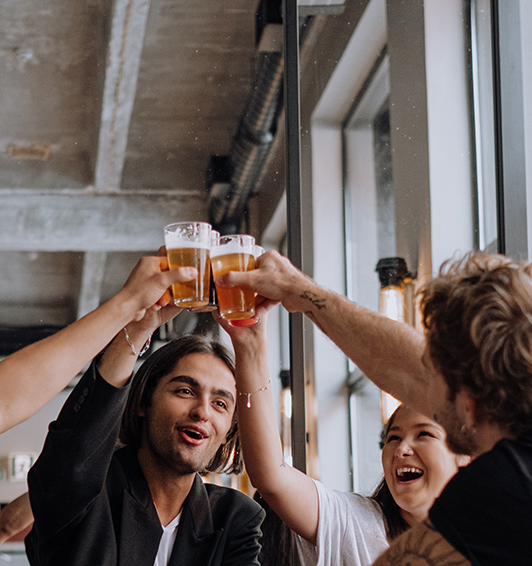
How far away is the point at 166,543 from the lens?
1641mm

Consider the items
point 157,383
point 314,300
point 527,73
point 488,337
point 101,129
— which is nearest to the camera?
point 488,337

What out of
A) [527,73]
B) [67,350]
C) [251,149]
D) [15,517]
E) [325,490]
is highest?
[527,73]

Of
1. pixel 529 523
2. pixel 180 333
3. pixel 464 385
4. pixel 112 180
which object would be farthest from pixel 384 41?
pixel 529 523

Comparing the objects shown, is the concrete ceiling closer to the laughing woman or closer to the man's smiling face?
the man's smiling face

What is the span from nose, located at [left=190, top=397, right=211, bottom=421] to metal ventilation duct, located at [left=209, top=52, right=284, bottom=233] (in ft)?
2.68

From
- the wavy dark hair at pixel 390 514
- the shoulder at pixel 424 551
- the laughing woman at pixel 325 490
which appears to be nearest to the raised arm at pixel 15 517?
the laughing woman at pixel 325 490

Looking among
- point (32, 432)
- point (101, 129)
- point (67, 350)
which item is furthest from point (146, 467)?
point (101, 129)

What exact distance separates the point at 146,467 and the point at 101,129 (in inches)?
55.2

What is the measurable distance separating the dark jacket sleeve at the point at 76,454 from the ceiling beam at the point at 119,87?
4.28 feet

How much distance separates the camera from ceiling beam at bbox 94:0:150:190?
262 cm

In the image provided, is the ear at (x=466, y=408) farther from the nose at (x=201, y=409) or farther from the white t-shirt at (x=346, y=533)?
the nose at (x=201, y=409)

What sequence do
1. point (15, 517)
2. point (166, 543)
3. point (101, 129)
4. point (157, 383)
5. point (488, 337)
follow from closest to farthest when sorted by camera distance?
point (488, 337)
point (166, 543)
point (157, 383)
point (15, 517)
point (101, 129)

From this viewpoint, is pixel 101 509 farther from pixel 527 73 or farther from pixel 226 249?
pixel 527 73

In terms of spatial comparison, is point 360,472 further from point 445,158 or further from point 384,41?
point 384,41
